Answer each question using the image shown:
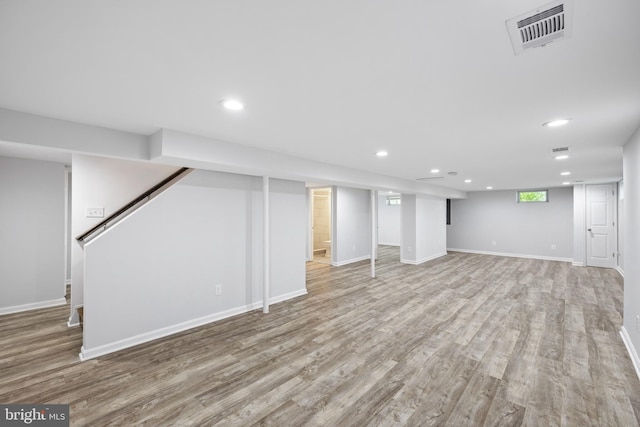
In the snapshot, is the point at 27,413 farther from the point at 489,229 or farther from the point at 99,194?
the point at 489,229

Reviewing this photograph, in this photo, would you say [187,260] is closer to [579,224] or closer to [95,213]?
[95,213]

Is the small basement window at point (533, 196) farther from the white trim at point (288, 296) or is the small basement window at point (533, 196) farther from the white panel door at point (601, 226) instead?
the white trim at point (288, 296)

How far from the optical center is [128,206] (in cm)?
404

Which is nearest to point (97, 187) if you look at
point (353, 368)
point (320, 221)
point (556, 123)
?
point (353, 368)

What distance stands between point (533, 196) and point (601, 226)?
72.6 inches

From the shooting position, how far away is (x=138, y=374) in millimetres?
2527

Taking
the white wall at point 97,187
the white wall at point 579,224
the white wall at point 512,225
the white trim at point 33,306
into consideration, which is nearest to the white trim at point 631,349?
the white wall at point 579,224

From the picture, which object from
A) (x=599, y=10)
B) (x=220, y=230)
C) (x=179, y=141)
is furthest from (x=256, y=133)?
(x=599, y=10)

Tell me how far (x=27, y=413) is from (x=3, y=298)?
3.10 meters

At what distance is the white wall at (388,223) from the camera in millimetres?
11969

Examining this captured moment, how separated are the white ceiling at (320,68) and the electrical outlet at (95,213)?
6.35 ft

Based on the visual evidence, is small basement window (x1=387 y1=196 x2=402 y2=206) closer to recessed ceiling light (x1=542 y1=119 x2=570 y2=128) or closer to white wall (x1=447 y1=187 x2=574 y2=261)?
white wall (x1=447 y1=187 x2=574 y2=261)

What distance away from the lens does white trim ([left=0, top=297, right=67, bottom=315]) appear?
4.04 meters

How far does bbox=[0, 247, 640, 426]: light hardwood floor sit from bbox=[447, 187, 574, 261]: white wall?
4879 mm
